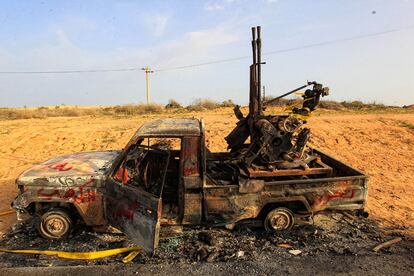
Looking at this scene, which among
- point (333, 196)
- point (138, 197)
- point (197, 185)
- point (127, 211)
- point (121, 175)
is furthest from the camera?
point (333, 196)

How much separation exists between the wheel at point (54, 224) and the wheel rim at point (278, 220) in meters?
2.99

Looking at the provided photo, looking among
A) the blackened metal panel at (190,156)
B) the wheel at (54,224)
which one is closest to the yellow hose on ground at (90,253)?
the wheel at (54,224)

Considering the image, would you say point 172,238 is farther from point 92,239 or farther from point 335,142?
point 335,142

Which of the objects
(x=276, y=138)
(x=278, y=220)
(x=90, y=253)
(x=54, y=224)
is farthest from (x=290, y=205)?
(x=54, y=224)

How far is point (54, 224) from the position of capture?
5.20 m

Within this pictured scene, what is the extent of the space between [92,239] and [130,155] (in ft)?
4.56

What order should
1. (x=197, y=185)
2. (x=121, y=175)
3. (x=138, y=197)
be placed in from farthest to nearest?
(x=121, y=175)
(x=197, y=185)
(x=138, y=197)

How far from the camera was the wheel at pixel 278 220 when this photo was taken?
212 inches

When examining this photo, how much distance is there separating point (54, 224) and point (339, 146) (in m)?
9.27

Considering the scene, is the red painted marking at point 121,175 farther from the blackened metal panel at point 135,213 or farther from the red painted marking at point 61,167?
the red painted marking at point 61,167

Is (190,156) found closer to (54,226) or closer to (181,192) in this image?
(181,192)

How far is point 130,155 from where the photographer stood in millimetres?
5449

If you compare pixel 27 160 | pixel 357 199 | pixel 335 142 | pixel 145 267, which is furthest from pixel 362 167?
pixel 27 160

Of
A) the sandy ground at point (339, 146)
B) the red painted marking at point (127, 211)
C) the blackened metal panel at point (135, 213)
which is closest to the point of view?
the blackened metal panel at point (135, 213)
